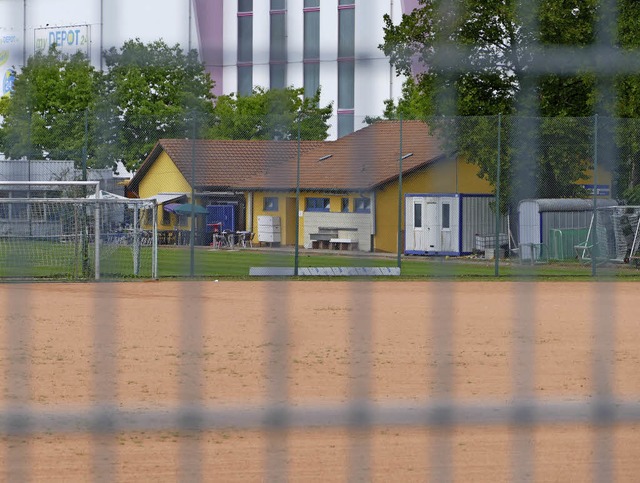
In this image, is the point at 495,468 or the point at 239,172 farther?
the point at 239,172

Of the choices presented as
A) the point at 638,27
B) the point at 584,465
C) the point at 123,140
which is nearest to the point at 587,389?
the point at 584,465

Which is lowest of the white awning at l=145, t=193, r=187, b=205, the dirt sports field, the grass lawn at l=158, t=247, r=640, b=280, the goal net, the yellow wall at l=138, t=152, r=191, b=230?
the dirt sports field

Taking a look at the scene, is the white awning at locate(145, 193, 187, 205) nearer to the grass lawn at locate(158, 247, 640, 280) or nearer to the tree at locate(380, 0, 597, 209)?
the grass lawn at locate(158, 247, 640, 280)

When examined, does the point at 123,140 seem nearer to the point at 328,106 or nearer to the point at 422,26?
the point at 422,26

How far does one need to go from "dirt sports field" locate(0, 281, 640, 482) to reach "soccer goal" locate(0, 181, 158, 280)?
0.74m

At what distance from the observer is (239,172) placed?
302 inches

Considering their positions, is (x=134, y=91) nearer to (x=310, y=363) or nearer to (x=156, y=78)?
(x=156, y=78)

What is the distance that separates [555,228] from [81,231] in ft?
18.1

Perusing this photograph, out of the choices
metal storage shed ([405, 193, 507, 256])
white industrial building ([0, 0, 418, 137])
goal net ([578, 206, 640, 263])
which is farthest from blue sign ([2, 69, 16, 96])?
goal net ([578, 206, 640, 263])

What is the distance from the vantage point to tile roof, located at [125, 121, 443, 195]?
9.08 feet

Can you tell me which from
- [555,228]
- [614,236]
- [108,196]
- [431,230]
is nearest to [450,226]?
[431,230]

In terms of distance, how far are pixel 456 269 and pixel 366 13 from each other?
556 inches

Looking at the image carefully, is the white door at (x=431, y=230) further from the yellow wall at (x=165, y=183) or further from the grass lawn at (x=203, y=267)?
the yellow wall at (x=165, y=183)

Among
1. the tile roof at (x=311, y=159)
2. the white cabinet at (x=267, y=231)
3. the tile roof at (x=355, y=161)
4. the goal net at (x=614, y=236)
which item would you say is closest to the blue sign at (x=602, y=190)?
the goal net at (x=614, y=236)
